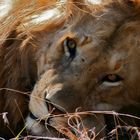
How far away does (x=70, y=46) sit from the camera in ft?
8.70

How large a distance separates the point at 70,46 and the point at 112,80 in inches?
10.9

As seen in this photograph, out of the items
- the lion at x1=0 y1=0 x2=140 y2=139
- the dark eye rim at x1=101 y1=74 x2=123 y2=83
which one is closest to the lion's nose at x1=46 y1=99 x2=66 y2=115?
the lion at x1=0 y1=0 x2=140 y2=139

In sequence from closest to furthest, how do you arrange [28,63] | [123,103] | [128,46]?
[128,46], [123,103], [28,63]

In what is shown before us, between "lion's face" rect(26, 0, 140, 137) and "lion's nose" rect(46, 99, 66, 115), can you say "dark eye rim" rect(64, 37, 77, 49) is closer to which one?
"lion's face" rect(26, 0, 140, 137)

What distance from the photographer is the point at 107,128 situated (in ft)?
9.26

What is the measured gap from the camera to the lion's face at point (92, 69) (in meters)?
2.54

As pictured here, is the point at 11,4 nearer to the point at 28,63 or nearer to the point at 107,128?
the point at 28,63

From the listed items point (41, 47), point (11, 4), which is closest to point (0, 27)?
point (11, 4)

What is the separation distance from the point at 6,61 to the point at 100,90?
2.00 ft

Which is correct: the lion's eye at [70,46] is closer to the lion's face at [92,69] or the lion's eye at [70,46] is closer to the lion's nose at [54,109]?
the lion's face at [92,69]

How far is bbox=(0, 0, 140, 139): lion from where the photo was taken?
2.54 m

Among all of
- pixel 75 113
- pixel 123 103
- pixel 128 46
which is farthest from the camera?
pixel 123 103

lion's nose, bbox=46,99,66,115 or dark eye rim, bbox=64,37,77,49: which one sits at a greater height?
dark eye rim, bbox=64,37,77,49

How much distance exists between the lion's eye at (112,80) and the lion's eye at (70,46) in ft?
0.65
